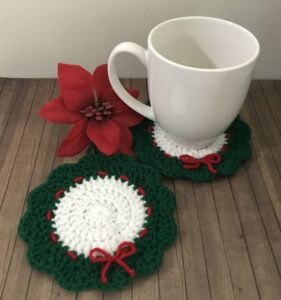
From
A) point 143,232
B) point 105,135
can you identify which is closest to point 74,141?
point 105,135

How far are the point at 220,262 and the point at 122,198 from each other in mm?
132

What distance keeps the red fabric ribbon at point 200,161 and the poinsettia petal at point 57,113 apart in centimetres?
15

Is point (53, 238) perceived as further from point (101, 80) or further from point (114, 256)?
point (101, 80)

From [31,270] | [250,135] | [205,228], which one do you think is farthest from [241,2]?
[31,270]

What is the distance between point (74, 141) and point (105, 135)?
0.04 m

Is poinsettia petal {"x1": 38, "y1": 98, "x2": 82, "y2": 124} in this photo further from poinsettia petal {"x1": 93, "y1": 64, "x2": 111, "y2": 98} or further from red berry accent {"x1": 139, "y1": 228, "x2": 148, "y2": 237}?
red berry accent {"x1": 139, "y1": 228, "x2": 148, "y2": 237}

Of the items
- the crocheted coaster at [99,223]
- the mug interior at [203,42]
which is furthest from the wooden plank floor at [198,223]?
the mug interior at [203,42]

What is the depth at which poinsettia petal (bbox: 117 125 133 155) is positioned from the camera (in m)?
0.50

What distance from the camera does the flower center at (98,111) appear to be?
0.49 m

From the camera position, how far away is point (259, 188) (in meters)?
0.46

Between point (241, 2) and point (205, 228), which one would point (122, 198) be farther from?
point (241, 2)

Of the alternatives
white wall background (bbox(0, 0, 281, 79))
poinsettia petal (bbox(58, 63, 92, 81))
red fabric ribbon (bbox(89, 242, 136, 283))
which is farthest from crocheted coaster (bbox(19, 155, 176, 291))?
white wall background (bbox(0, 0, 281, 79))

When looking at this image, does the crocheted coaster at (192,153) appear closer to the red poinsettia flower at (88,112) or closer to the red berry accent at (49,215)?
the red poinsettia flower at (88,112)

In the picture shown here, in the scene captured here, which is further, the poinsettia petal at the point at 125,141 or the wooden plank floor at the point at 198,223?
the poinsettia petal at the point at 125,141
